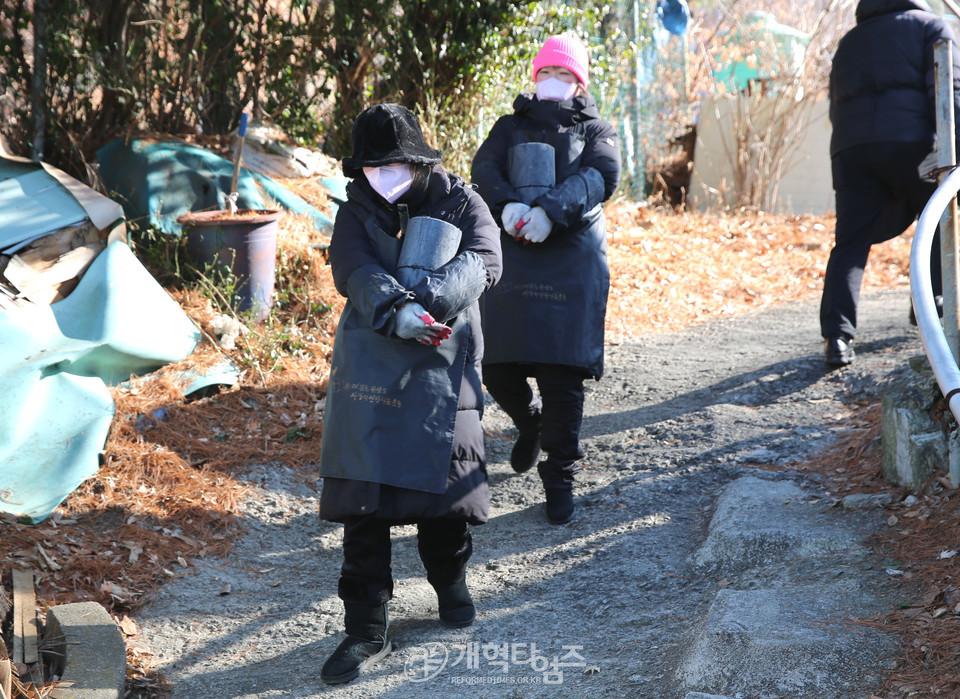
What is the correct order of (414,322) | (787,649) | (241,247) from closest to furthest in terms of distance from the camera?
(787,649) → (414,322) → (241,247)

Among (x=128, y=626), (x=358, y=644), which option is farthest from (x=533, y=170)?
(x=128, y=626)

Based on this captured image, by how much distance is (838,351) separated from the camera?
505 centimetres

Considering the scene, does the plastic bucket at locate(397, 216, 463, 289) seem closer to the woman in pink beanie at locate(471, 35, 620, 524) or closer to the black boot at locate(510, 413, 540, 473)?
the woman in pink beanie at locate(471, 35, 620, 524)

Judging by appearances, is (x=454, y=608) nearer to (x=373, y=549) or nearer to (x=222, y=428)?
(x=373, y=549)

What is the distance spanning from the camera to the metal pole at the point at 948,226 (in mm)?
3352

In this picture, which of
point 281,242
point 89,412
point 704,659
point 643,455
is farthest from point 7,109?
point 704,659

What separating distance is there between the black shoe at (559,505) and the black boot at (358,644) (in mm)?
1174

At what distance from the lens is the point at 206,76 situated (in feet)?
23.1

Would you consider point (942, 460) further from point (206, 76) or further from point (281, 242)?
point (206, 76)

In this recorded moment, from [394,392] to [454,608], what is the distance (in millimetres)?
866

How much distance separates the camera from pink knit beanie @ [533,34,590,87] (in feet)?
13.1

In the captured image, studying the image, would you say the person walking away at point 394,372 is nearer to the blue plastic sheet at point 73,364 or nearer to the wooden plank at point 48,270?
the blue plastic sheet at point 73,364

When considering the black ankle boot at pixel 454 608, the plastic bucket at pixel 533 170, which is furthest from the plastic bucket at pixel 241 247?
the black ankle boot at pixel 454 608

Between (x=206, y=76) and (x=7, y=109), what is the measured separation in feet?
4.80
